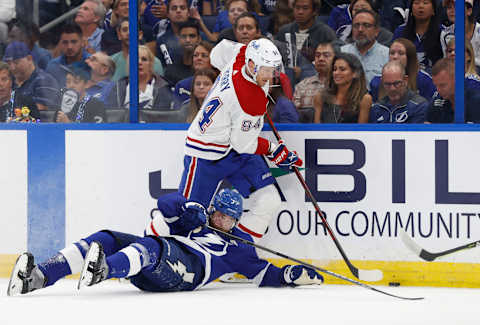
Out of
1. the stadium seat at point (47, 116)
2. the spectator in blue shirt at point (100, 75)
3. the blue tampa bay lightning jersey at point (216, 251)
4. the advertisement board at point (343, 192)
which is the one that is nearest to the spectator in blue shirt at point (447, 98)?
the advertisement board at point (343, 192)

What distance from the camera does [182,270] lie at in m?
3.89

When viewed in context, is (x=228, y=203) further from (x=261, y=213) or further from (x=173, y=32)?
(x=173, y=32)

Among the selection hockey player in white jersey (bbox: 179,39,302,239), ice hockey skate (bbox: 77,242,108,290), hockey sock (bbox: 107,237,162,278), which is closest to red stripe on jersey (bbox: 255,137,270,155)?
hockey player in white jersey (bbox: 179,39,302,239)

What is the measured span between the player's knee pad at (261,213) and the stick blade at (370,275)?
545 mm

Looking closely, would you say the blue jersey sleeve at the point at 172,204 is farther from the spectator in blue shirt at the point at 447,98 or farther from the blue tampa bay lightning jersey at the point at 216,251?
the spectator in blue shirt at the point at 447,98

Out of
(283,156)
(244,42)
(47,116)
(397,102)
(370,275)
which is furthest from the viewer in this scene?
(47,116)

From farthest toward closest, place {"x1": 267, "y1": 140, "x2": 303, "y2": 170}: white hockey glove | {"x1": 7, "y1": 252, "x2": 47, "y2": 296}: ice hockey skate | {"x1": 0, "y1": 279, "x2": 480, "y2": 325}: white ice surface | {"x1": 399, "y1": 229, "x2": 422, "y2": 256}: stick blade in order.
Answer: {"x1": 267, "y1": 140, "x2": 303, "y2": 170}: white hockey glove, {"x1": 399, "y1": 229, "x2": 422, "y2": 256}: stick blade, {"x1": 7, "y1": 252, "x2": 47, "y2": 296}: ice hockey skate, {"x1": 0, "y1": 279, "x2": 480, "y2": 325}: white ice surface

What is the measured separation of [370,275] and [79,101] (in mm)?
2005

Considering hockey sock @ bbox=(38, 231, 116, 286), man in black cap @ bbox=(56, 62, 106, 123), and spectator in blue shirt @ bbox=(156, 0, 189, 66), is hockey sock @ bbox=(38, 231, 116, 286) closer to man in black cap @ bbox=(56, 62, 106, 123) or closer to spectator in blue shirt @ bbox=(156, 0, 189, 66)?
man in black cap @ bbox=(56, 62, 106, 123)

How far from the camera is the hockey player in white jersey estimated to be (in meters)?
4.38

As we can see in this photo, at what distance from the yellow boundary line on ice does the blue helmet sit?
0.78m

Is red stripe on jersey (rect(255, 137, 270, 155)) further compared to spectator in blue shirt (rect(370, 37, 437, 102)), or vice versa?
Answer: spectator in blue shirt (rect(370, 37, 437, 102))

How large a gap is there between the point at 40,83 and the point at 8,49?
0.31 metres

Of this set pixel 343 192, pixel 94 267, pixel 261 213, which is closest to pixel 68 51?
pixel 261 213
